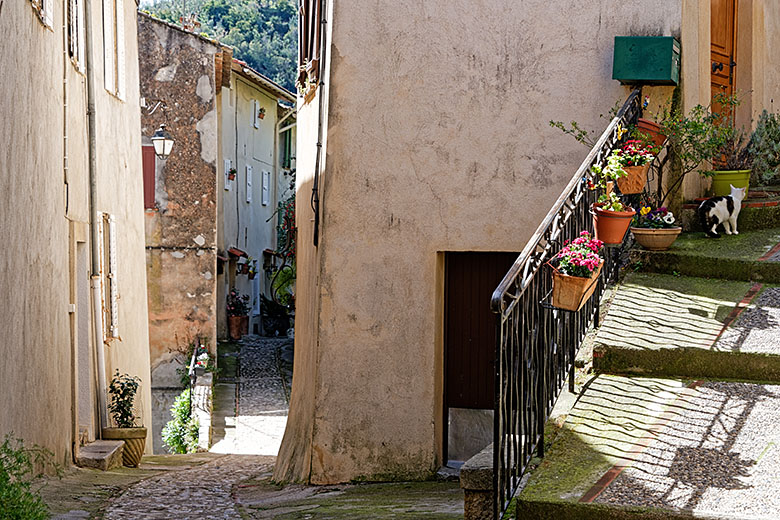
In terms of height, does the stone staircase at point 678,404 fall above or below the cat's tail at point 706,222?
below

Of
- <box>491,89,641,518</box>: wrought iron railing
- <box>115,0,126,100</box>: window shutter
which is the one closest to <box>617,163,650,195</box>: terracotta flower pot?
<box>491,89,641,518</box>: wrought iron railing

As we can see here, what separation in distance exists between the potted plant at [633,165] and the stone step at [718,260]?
49cm

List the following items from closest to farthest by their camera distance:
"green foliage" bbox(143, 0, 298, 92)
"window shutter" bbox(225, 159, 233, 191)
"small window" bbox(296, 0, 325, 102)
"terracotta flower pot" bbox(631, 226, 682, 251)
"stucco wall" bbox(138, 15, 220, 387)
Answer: "terracotta flower pot" bbox(631, 226, 682, 251), "small window" bbox(296, 0, 325, 102), "stucco wall" bbox(138, 15, 220, 387), "window shutter" bbox(225, 159, 233, 191), "green foliage" bbox(143, 0, 298, 92)

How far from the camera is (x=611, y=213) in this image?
19.5ft

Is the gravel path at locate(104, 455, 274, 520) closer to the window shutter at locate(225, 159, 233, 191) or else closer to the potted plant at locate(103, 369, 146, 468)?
the potted plant at locate(103, 369, 146, 468)

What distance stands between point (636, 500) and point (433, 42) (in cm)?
471

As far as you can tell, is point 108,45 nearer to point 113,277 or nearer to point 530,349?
point 113,277

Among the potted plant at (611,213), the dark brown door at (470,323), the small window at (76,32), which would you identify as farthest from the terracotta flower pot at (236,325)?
the potted plant at (611,213)

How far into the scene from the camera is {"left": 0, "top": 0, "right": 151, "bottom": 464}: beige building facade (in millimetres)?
6504

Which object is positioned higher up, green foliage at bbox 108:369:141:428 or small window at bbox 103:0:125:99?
small window at bbox 103:0:125:99

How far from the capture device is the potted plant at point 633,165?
255 inches

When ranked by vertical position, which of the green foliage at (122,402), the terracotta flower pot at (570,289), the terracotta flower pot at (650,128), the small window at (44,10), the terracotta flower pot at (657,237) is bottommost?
the green foliage at (122,402)

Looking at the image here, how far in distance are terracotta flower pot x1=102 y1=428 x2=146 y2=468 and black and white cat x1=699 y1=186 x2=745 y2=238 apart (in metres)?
6.12

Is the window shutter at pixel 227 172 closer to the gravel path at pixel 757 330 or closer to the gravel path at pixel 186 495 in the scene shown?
the gravel path at pixel 186 495
